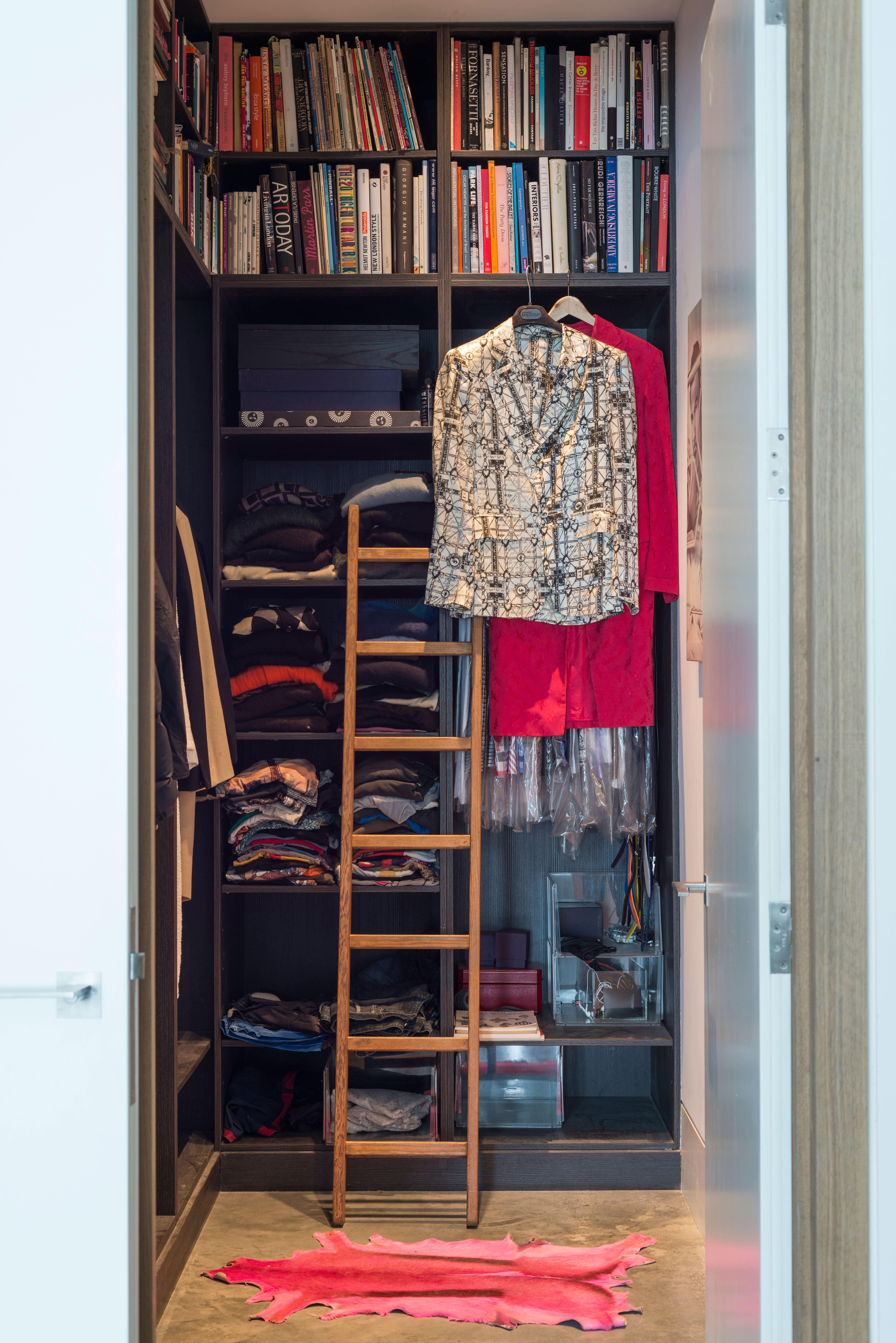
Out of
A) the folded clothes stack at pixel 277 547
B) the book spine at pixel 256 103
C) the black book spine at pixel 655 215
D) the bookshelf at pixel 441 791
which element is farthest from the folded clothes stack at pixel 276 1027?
the book spine at pixel 256 103

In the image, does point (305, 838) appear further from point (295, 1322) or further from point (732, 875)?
point (732, 875)

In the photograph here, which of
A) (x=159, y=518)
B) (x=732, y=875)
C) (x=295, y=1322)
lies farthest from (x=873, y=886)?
(x=295, y=1322)

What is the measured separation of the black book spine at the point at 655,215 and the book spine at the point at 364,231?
30.8 inches

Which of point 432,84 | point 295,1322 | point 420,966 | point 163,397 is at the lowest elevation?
point 295,1322

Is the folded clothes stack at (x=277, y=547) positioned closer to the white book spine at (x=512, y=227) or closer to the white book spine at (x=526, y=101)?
the white book spine at (x=512, y=227)

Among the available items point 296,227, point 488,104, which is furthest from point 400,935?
point 488,104

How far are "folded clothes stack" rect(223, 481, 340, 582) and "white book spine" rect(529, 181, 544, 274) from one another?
94 centimetres

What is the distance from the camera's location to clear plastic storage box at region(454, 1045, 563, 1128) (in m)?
3.03

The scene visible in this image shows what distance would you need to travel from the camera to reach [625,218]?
3.02 meters

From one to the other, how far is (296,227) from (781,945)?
2.54 m

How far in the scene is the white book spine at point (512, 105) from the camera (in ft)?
9.88

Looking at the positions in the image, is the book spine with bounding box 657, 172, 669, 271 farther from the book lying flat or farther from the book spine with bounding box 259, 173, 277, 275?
the book lying flat

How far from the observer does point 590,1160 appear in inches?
115

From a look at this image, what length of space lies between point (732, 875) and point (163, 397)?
165 cm
